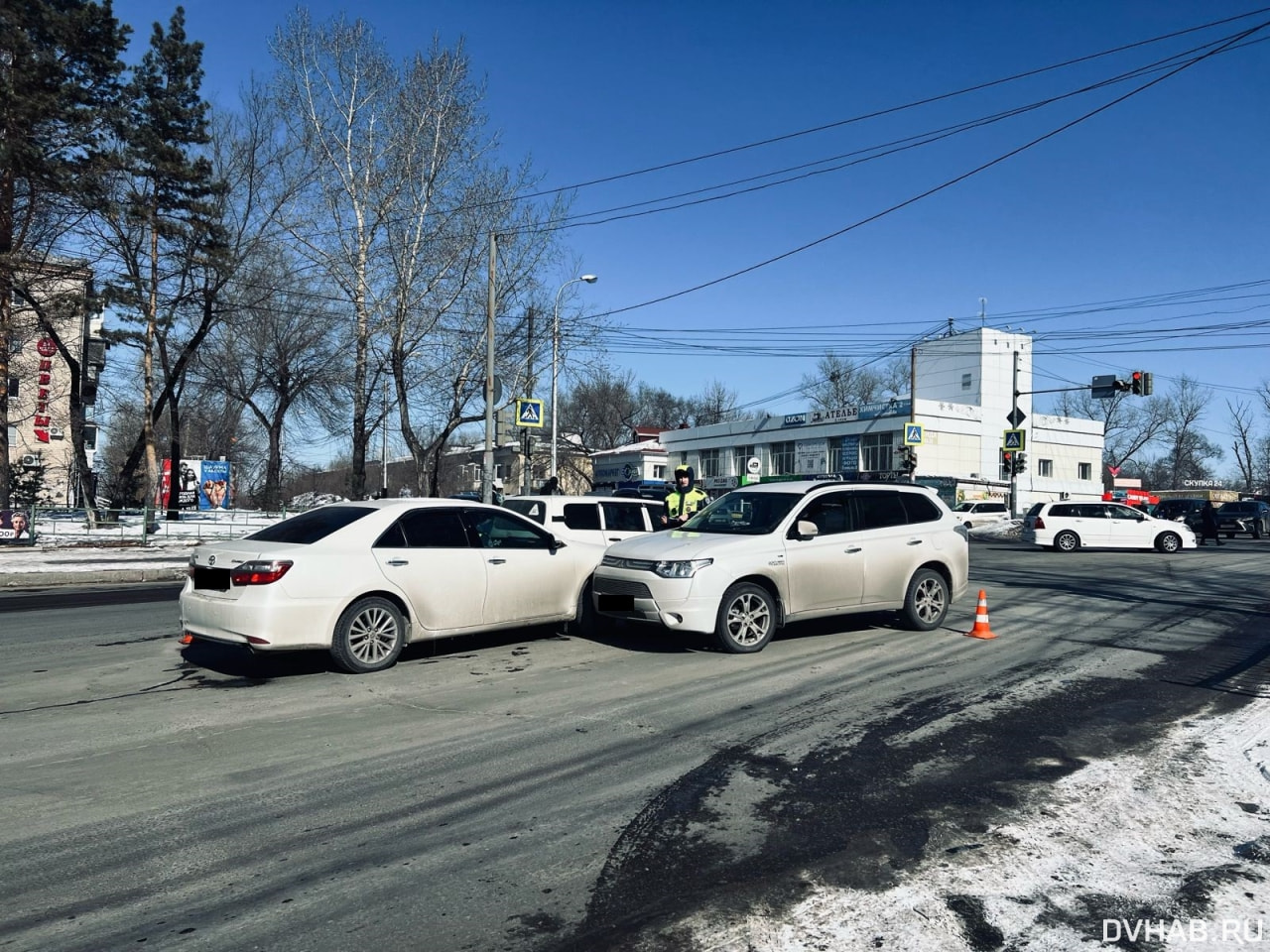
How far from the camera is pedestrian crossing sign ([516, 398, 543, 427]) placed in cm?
2256

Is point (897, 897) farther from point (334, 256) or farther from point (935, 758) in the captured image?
point (334, 256)

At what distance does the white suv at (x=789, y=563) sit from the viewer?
8.68 metres

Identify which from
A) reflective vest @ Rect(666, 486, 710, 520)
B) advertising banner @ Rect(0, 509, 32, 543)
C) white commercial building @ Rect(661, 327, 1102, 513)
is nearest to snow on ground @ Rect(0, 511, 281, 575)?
advertising banner @ Rect(0, 509, 32, 543)

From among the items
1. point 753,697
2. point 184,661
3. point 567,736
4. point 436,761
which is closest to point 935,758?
point 753,697

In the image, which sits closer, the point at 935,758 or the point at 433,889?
the point at 433,889

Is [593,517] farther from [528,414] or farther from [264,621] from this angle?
[528,414]

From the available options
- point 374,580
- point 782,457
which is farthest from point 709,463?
point 374,580

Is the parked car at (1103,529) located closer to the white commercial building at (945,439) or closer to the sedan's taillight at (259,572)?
the white commercial building at (945,439)

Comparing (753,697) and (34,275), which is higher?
(34,275)

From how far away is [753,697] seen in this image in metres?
7.12

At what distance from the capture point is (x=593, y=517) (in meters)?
12.3

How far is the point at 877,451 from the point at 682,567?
165 ft

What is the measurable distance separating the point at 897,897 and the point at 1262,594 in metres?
14.5

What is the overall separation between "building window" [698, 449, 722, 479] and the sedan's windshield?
5937cm
